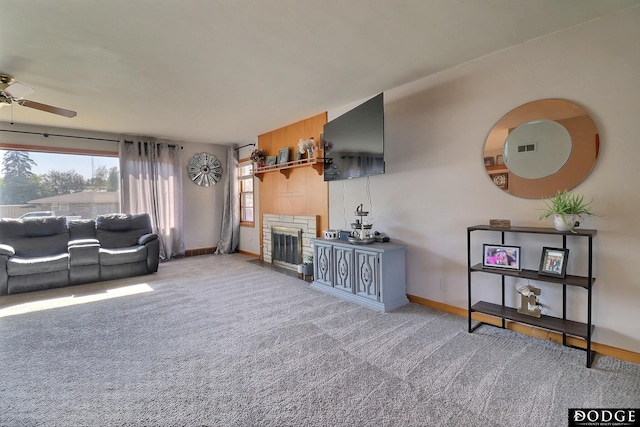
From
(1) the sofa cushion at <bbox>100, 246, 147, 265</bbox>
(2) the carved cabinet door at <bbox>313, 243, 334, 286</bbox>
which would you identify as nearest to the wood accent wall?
(2) the carved cabinet door at <bbox>313, 243, 334, 286</bbox>

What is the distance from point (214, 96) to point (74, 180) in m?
3.55

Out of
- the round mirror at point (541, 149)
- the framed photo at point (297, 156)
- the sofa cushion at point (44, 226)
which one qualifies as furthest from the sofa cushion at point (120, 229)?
the round mirror at point (541, 149)

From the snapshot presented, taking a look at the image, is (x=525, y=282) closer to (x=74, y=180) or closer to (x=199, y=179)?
(x=199, y=179)

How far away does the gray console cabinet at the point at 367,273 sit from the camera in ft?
9.97

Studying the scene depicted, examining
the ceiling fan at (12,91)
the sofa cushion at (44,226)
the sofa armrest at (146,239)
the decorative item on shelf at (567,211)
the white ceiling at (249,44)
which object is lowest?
the sofa armrest at (146,239)

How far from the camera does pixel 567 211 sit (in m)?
2.08

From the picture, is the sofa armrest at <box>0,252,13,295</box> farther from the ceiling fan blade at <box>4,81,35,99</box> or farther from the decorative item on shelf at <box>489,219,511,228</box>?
the decorative item on shelf at <box>489,219,511,228</box>

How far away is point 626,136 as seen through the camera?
2.03 metres

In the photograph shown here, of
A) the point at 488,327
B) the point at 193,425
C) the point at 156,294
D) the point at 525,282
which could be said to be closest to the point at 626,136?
the point at 525,282

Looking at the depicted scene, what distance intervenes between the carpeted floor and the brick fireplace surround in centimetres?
145

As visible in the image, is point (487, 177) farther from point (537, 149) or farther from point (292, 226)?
point (292, 226)

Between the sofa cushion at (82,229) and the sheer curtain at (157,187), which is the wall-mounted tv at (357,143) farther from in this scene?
the sofa cushion at (82,229)

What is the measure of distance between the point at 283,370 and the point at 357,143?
2.38m

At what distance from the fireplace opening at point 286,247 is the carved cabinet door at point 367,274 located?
1592 mm
